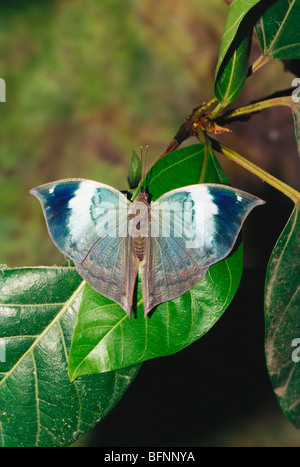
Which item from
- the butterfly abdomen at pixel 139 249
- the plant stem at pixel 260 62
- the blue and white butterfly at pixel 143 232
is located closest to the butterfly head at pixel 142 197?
the blue and white butterfly at pixel 143 232

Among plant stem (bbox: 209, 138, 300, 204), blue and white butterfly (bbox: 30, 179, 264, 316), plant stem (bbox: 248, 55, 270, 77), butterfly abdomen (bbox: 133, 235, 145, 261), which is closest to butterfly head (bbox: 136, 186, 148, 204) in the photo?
blue and white butterfly (bbox: 30, 179, 264, 316)

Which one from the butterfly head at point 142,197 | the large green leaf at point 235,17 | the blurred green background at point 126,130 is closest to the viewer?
the large green leaf at point 235,17

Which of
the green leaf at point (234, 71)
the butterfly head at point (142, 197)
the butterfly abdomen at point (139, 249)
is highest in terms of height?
the green leaf at point (234, 71)

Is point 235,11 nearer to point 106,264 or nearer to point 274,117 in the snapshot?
point 106,264

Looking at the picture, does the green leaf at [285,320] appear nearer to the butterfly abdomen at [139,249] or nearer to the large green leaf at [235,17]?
the butterfly abdomen at [139,249]

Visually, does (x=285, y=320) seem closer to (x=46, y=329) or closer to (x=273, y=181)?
(x=273, y=181)

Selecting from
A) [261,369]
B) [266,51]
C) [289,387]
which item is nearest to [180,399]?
[261,369]

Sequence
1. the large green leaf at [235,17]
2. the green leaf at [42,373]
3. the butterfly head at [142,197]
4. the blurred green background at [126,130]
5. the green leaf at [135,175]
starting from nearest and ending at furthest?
1. the large green leaf at [235,17]
2. the butterfly head at [142,197]
3. the green leaf at [42,373]
4. the green leaf at [135,175]
5. the blurred green background at [126,130]
